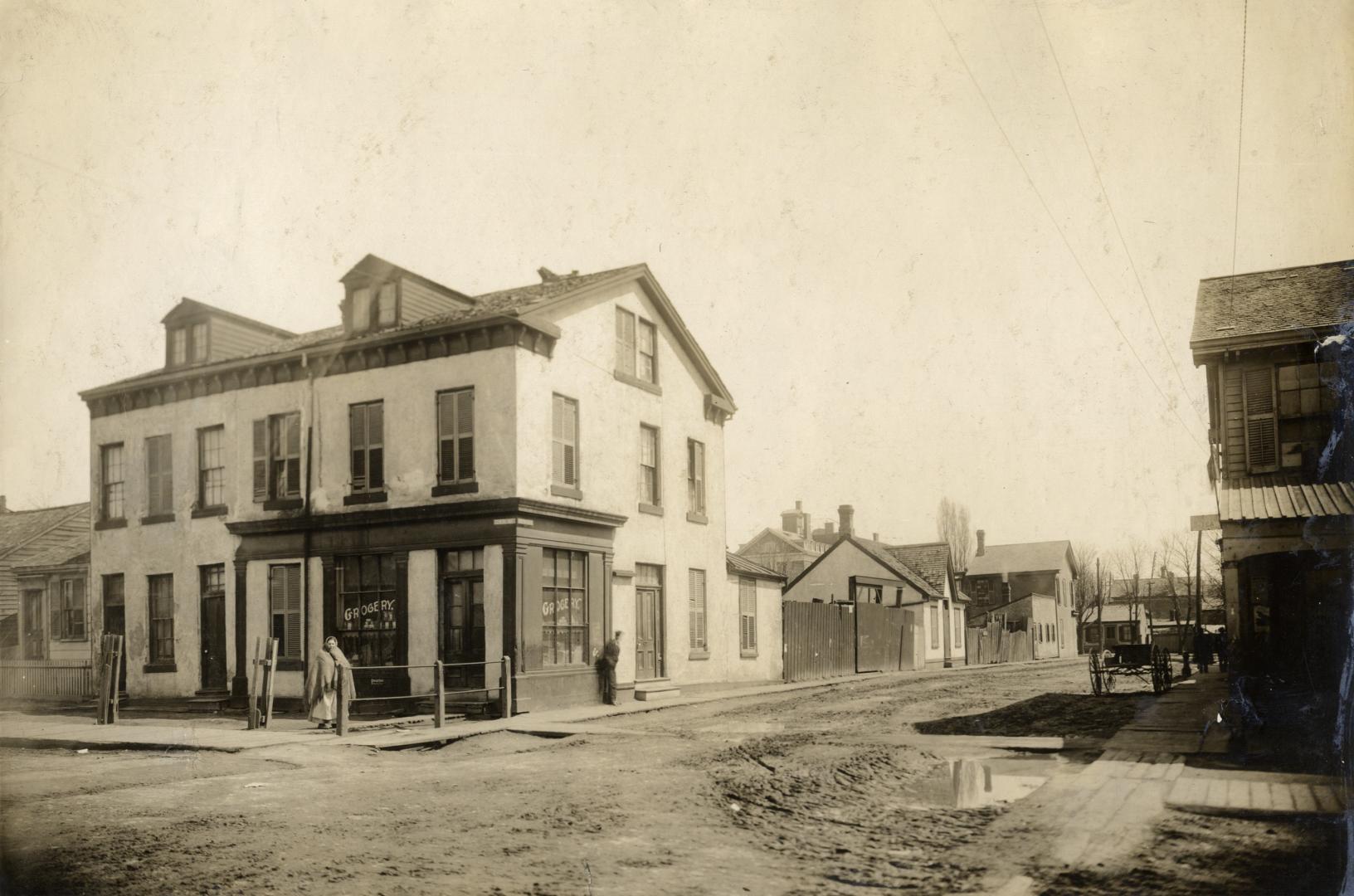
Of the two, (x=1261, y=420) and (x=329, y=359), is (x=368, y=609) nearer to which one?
(x=329, y=359)

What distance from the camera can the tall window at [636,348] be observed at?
869 inches

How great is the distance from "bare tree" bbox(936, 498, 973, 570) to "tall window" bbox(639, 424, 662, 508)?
47.2m

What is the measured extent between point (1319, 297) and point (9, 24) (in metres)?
13.0

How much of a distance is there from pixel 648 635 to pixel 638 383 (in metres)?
5.44

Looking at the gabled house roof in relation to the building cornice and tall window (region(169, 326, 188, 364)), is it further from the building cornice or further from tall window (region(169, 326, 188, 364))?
tall window (region(169, 326, 188, 364))

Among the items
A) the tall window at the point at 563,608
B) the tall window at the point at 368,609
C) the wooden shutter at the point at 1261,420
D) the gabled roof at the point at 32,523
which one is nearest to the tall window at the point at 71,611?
the gabled roof at the point at 32,523

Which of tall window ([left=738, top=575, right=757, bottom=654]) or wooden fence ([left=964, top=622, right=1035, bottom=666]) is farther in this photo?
wooden fence ([left=964, top=622, right=1035, bottom=666])

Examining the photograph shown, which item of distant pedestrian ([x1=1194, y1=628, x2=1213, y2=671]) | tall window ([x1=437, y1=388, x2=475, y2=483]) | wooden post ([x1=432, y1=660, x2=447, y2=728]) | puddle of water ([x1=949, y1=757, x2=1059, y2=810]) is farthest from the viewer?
distant pedestrian ([x1=1194, y1=628, x2=1213, y2=671])

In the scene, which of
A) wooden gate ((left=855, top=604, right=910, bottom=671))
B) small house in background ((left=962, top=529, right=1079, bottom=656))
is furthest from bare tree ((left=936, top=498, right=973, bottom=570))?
wooden gate ((left=855, top=604, right=910, bottom=671))

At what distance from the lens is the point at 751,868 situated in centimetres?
653

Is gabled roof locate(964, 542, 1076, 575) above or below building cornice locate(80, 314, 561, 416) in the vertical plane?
below

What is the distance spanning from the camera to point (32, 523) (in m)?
22.7

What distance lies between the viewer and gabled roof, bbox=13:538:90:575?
85.9 feet

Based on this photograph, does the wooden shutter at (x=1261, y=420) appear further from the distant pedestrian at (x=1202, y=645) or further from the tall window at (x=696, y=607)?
the tall window at (x=696, y=607)
